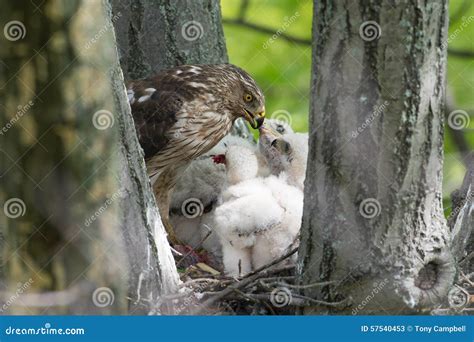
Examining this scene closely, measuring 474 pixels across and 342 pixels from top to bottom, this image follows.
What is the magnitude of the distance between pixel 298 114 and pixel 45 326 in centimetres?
307

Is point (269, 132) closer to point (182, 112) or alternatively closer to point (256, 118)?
point (256, 118)

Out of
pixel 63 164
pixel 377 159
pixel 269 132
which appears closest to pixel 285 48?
pixel 269 132

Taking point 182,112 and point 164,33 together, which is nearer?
point 182,112

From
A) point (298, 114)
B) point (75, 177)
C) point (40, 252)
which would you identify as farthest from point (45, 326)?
point (298, 114)

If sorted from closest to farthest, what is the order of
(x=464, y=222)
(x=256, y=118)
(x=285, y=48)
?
(x=464, y=222), (x=256, y=118), (x=285, y=48)

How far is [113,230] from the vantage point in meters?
3.53

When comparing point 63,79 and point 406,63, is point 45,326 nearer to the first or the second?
point 63,79

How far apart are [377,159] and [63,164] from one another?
1084 millimetres

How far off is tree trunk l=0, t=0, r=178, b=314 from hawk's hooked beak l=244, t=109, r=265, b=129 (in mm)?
1971

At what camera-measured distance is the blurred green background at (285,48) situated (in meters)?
5.67

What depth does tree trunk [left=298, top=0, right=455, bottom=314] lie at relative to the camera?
3328 millimetres

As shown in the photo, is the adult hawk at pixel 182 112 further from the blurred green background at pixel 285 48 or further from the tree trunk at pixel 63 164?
the tree trunk at pixel 63 164

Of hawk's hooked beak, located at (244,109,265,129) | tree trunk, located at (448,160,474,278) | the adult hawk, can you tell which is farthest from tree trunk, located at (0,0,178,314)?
hawk's hooked beak, located at (244,109,265,129)

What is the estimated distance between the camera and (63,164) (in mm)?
3430
